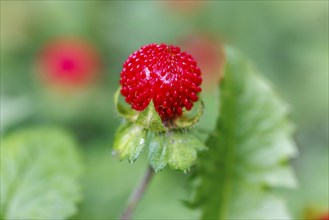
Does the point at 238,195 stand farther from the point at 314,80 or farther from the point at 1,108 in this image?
the point at 314,80

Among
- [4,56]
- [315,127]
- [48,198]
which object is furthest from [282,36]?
[48,198]

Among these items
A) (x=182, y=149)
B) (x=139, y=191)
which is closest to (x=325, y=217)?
(x=139, y=191)

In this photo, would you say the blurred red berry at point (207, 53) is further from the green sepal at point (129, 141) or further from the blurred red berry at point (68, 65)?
the green sepal at point (129, 141)

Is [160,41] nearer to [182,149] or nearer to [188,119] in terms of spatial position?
[188,119]

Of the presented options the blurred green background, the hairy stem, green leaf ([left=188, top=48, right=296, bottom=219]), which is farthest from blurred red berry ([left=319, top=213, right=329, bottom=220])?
the hairy stem

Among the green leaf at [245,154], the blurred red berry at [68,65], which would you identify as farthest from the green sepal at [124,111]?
the blurred red berry at [68,65]

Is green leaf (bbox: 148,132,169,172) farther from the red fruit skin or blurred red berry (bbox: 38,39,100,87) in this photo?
blurred red berry (bbox: 38,39,100,87)
